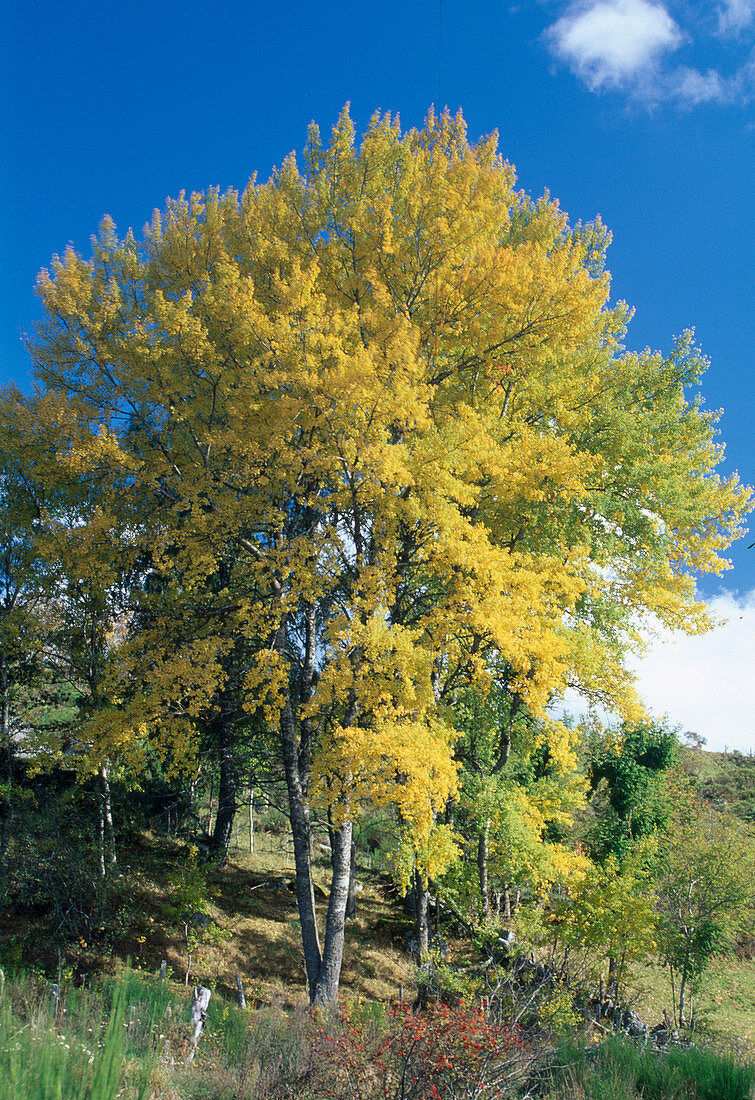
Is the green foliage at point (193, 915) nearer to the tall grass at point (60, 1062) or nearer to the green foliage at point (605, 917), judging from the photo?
the green foliage at point (605, 917)

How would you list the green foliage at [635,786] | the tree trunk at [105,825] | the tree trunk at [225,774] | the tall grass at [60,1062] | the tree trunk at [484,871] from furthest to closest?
the green foliage at [635,786] → the tree trunk at [225,774] → the tree trunk at [105,825] → the tree trunk at [484,871] → the tall grass at [60,1062]

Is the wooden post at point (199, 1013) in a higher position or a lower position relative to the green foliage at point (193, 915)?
higher

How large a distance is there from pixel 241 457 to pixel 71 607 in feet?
17.6

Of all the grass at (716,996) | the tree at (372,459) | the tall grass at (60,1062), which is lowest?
the grass at (716,996)

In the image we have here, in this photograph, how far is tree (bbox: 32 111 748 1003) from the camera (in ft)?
26.0

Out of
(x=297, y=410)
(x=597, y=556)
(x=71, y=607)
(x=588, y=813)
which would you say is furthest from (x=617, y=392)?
(x=588, y=813)

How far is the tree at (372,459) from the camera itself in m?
7.94

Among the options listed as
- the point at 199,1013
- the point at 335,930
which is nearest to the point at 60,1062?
the point at 199,1013

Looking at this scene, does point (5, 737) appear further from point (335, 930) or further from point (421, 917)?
point (421, 917)

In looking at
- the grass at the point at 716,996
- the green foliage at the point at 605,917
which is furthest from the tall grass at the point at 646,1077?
the grass at the point at 716,996

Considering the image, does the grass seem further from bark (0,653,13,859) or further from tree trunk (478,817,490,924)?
bark (0,653,13,859)

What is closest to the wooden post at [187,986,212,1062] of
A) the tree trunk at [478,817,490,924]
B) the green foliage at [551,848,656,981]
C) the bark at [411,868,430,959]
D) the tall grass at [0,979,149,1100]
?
the tall grass at [0,979,149,1100]

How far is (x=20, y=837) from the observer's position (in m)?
10.2

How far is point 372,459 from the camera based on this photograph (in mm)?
7609
